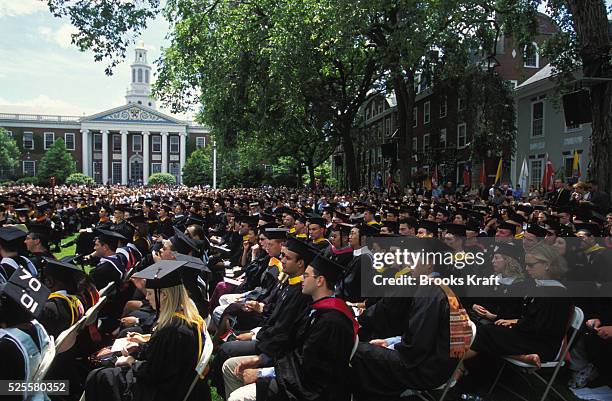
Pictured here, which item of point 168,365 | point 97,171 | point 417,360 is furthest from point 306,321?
point 97,171

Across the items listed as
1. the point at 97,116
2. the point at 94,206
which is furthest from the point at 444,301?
the point at 97,116

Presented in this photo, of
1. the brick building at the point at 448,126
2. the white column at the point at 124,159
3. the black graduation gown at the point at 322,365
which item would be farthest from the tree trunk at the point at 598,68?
the white column at the point at 124,159

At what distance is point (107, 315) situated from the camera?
20.7 feet

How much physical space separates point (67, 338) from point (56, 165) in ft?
233

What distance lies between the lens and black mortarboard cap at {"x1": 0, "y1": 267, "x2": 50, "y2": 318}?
10.6 ft

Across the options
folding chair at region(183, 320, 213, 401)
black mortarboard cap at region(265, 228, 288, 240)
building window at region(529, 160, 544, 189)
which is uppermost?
building window at region(529, 160, 544, 189)

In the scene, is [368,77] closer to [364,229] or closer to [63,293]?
[364,229]

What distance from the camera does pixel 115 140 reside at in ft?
264

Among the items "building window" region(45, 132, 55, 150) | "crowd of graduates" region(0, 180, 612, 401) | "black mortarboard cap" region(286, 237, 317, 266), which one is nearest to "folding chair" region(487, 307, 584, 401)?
"crowd of graduates" region(0, 180, 612, 401)

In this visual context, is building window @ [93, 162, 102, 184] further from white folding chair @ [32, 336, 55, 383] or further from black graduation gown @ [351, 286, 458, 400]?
black graduation gown @ [351, 286, 458, 400]

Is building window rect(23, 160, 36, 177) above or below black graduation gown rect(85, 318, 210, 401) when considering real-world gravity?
above

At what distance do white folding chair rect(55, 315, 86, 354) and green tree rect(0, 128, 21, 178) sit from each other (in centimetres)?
7432

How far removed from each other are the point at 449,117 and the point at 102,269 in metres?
31.0

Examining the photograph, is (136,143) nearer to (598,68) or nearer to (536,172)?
(536,172)
